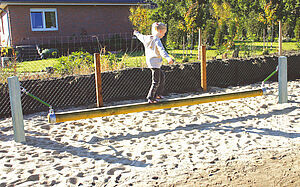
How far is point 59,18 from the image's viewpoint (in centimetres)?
2177

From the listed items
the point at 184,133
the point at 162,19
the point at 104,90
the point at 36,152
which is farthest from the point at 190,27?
the point at 36,152

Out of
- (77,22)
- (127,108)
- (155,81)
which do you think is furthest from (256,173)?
(77,22)

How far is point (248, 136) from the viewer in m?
4.85

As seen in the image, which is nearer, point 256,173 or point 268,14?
point 256,173

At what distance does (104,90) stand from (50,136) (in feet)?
7.07

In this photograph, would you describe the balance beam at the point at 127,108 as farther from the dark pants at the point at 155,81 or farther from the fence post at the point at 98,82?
the fence post at the point at 98,82

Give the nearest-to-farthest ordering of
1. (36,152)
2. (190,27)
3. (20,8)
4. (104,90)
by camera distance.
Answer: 1. (36,152)
2. (104,90)
3. (190,27)
4. (20,8)

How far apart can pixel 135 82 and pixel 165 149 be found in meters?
3.12

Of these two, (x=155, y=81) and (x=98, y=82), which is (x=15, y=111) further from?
(x=155, y=81)

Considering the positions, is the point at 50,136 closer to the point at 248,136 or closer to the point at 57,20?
the point at 248,136

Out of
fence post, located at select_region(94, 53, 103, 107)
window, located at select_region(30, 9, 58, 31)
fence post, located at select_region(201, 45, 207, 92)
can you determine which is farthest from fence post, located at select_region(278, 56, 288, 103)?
window, located at select_region(30, 9, 58, 31)

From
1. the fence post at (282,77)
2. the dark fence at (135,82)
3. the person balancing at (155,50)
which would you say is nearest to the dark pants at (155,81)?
the person balancing at (155,50)

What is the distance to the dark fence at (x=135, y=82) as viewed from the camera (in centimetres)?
657

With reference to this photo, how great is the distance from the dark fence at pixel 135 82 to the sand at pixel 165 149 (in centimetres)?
50
